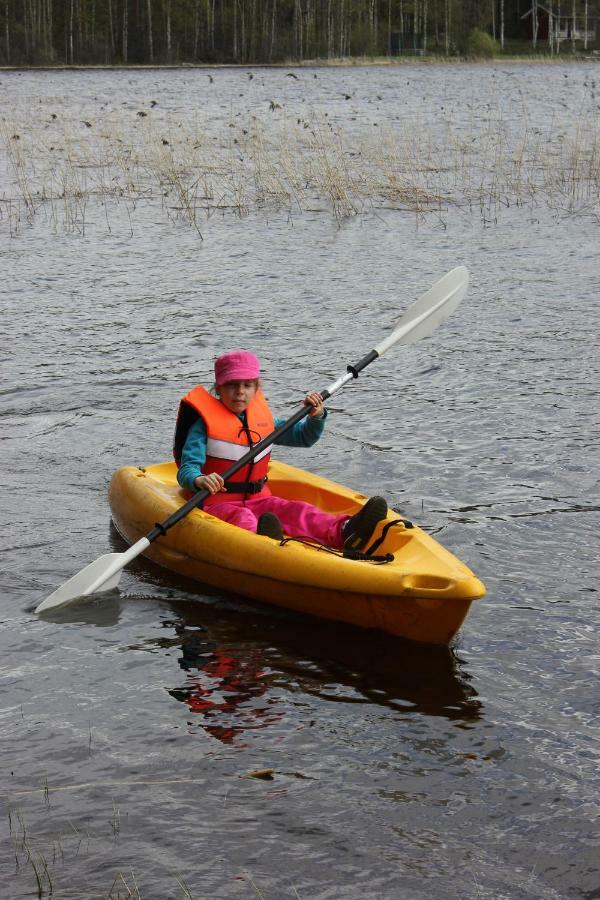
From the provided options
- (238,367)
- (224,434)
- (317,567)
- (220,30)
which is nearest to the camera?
(317,567)

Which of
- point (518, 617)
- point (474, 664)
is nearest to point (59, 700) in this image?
point (474, 664)

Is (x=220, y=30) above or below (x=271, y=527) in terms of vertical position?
above

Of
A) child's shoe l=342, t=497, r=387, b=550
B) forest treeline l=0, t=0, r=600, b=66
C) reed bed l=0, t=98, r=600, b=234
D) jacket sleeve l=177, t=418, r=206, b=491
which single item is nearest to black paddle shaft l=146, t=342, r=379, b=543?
jacket sleeve l=177, t=418, r=206, b=491

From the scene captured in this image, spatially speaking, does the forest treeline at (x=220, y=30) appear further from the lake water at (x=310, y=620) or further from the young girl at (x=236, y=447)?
the young girl at (x=236, y=447)

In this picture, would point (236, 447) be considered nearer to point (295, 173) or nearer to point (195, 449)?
point (195, 449)

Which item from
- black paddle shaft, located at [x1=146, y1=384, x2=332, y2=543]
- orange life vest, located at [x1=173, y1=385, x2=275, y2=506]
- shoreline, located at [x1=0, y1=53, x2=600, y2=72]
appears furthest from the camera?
shoreline, located at [x1=0, y1=53, x2=600, y2=72]

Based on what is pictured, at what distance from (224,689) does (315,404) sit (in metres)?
1.41

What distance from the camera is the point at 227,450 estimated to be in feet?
15.8

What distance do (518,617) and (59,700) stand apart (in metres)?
1.63

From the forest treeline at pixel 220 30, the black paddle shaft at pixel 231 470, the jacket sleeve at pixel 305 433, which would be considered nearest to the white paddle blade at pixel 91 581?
the black paddle shaft at pixel 231 470

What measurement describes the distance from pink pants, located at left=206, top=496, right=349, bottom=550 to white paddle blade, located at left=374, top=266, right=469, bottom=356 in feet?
4.16

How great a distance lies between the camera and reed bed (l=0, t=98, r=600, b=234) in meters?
13.4

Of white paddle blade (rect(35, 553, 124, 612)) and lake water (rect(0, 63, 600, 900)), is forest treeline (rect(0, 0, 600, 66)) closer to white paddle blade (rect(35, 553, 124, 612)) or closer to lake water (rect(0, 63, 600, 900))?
lake water (rect(0, 63, 600, 900))

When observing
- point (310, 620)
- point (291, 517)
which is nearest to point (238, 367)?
point (291, 517)
